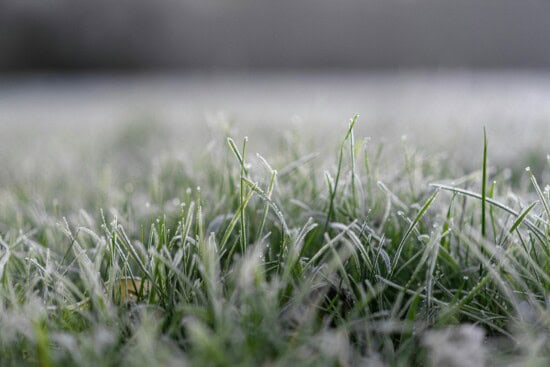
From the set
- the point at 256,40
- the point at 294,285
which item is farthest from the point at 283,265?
the point at 256,40

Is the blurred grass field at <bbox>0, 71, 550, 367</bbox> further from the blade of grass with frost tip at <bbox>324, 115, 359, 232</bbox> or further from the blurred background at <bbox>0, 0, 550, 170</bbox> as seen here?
the blurred background at <bbox>0, 0, 550, 170</bbox>

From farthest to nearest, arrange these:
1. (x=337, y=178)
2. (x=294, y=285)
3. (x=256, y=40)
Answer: (x=256, y=40), (x=337, y=178), (x=294, y=285)

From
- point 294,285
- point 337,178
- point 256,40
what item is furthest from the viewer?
point 256,40

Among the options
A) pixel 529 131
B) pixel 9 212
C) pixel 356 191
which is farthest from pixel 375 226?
pixel 529 131

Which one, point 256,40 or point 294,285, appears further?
point 256,40

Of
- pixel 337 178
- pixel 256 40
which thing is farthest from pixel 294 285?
pixel 256 40

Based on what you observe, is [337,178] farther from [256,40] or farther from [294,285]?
[256,40]

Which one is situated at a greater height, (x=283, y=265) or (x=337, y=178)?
(x=337, y=178)

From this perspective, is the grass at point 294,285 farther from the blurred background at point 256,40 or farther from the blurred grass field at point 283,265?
the blurred background at point 256,40
